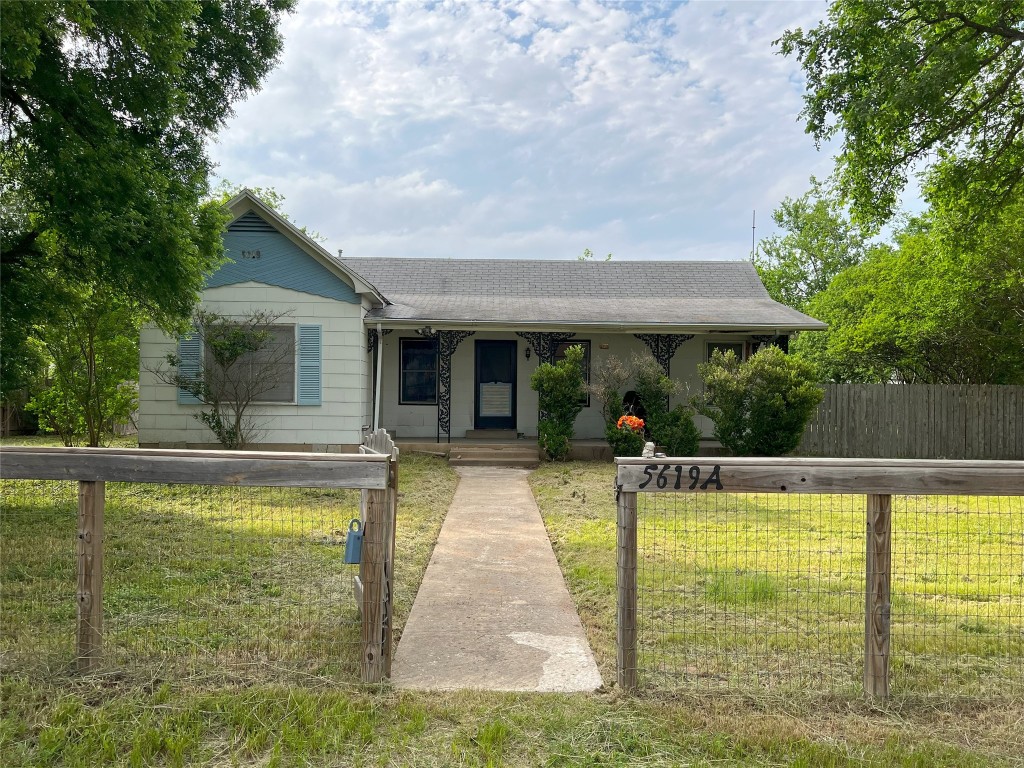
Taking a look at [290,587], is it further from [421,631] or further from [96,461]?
[96,461]

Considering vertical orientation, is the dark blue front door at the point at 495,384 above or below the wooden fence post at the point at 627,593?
above

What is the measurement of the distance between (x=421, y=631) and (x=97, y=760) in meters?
1.96

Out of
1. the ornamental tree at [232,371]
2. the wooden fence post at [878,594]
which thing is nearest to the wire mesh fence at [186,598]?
the wooden fence post at [878,594]

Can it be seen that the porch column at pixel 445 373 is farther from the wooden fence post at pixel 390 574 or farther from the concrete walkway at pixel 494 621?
the wooden fence post at pixel 390 574

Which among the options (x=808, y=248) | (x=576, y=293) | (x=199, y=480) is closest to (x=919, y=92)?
(x=576, y=293)

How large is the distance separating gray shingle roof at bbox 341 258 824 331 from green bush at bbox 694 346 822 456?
4.50 feet

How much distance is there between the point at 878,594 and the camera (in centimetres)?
349

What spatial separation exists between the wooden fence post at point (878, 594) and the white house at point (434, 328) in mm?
10720

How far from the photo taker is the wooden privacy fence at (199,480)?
11.8 feet

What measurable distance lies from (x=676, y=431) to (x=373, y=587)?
10282mm

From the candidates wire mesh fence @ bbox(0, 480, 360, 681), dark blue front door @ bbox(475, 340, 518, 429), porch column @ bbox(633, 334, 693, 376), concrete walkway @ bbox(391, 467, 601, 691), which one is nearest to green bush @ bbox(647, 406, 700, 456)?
porch column @ bbox(633, 334, 693, 376)

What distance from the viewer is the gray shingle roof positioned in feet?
47.1

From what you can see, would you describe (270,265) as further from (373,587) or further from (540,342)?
(373,587)

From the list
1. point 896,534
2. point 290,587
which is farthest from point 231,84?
point 896,534
